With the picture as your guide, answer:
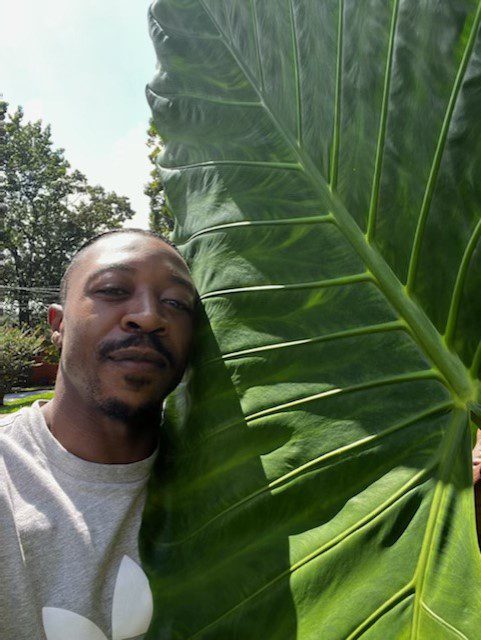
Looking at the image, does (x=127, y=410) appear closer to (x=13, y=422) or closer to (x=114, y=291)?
(x=114, y=291)

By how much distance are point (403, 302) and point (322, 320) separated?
0.13 meters

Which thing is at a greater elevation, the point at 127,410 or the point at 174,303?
the point at 174,303

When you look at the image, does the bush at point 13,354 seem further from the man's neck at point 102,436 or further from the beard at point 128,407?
the beard at point 128,407

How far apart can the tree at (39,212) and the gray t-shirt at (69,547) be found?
994 inches

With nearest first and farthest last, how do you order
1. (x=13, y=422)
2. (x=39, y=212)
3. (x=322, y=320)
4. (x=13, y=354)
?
(x=322, y=320) < (x=13, y=422) < (x=13, y=354) < (x=39, y=212)

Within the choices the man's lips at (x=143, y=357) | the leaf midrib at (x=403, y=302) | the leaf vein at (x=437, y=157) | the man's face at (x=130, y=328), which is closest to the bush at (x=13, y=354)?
the man's face at (x=130, y=328)

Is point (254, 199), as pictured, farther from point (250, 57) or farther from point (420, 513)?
point (420, 513)

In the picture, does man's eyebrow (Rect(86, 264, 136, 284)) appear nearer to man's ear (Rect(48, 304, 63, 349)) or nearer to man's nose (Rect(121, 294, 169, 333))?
man's nose (Rect(121, 294, 169, 333))

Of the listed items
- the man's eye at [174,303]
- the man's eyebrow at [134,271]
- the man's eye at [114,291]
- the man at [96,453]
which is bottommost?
the man at [96,453]

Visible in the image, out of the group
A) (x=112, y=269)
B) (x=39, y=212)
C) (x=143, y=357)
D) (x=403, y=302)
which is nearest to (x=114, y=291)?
(x=112, y=269)

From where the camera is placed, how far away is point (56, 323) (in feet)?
4.58

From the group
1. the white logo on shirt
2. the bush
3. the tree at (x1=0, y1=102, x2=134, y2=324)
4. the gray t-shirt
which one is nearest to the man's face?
the gray t-shirt

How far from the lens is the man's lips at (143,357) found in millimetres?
1072

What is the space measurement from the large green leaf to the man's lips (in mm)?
59
